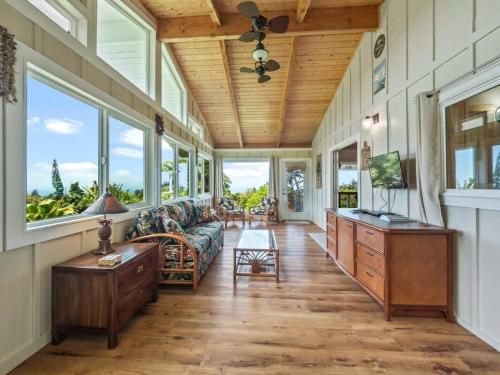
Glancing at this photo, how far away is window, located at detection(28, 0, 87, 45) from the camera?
2.12m

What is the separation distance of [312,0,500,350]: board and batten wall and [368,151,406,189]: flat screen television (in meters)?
0.15

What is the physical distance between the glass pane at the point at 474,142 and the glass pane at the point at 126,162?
11.6ft

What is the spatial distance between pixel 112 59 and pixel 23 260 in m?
2.37

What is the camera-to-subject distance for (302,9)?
11.2ft

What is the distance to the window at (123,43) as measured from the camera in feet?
9.24

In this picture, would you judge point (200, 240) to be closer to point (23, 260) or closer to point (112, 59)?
point (23, 260)

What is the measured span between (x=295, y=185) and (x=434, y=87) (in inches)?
→ 238

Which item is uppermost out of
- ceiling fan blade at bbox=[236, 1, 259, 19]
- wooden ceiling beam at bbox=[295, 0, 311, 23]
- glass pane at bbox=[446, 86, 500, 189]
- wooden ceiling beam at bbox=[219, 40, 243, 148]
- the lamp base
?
wooden ceiling beam at bbox=[295, 0, 311, 23]

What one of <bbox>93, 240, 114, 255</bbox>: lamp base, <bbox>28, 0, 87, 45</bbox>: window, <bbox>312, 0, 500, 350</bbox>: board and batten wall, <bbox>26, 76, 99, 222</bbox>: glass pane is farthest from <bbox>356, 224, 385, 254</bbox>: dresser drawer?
<bbox>28, 0, 87, 45</bbox>: window

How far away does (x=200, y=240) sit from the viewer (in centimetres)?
338

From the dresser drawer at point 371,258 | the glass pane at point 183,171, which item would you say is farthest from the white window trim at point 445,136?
the glass pane at point 183,171

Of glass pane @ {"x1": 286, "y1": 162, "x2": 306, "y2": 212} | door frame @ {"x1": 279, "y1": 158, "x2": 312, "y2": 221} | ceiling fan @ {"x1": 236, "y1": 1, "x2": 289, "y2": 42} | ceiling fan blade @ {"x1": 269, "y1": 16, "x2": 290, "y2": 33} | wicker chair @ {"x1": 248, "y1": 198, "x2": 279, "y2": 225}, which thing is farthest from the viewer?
glass pane @ {"x1": 286, "y1": 162, "x2": 306, "y2": 212}

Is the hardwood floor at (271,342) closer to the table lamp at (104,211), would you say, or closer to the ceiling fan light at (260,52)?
the table lamp at (104,211)

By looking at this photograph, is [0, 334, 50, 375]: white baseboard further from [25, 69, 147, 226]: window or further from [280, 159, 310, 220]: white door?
[280, 159, 310, 220]: white door
